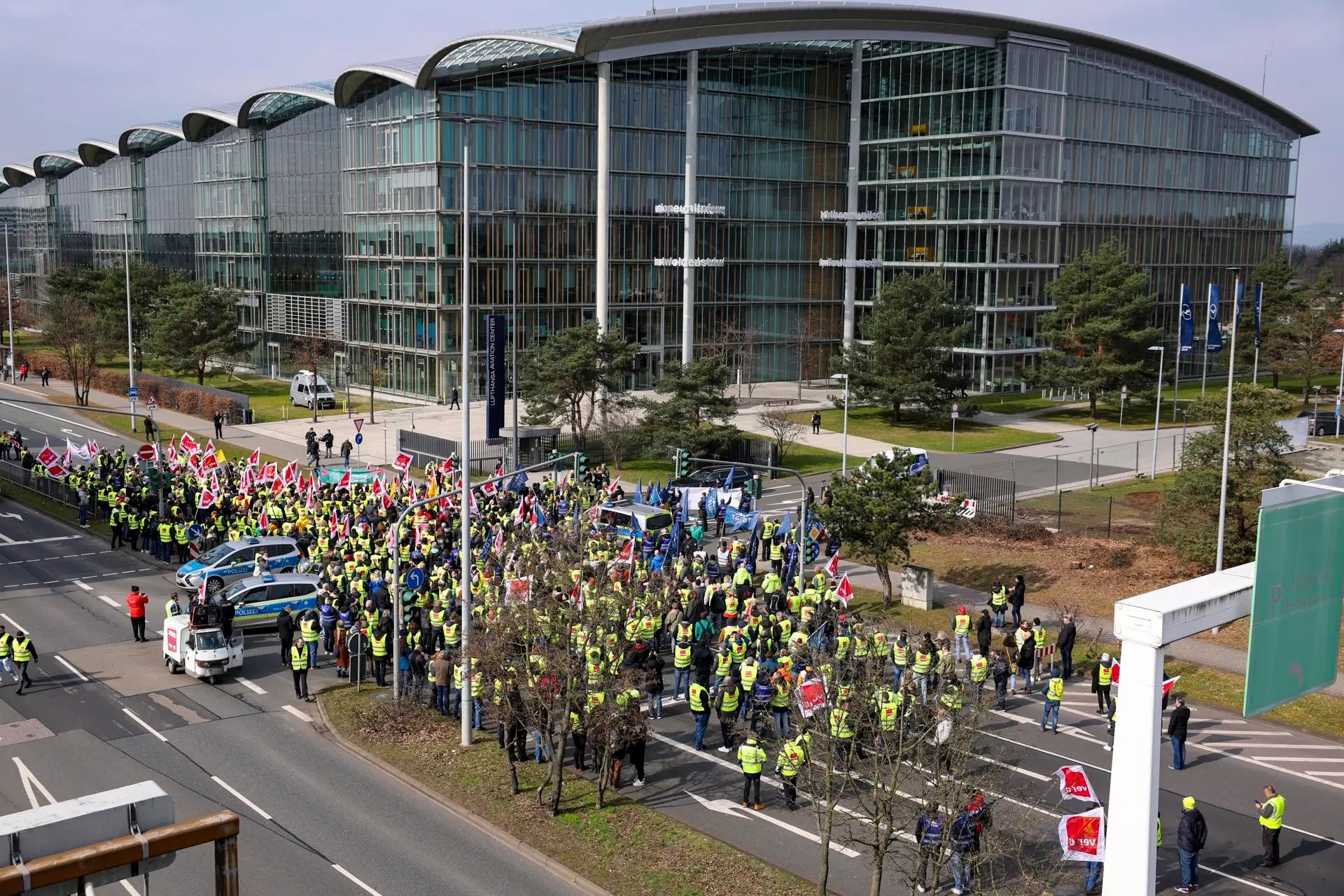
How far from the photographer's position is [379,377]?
72.6 m

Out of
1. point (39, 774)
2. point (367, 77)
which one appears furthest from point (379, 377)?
point (39, 774)

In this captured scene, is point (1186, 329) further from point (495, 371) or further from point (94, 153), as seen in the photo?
point (94, 153)

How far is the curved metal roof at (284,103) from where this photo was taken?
74.0 metres

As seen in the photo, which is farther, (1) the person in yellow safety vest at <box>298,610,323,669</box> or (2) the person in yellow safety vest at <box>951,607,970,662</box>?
(2) the person in yellow safety vest at <box>951,607,970,662</box>

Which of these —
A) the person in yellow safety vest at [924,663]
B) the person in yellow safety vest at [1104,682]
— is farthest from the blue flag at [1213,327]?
the person in yellow safety vest at [924,663]

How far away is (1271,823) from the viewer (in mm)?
17641

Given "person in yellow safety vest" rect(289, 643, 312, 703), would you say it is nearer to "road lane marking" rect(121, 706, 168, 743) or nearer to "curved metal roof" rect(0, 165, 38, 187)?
"road lane marking" rect(121, 706, 168, 743)

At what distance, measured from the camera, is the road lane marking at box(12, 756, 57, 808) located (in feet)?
62.7

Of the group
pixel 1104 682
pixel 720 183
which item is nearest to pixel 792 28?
pixel 720 183

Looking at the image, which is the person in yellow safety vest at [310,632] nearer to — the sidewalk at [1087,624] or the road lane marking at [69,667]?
the road lane marking at [69,667]

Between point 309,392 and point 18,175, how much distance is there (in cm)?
8484

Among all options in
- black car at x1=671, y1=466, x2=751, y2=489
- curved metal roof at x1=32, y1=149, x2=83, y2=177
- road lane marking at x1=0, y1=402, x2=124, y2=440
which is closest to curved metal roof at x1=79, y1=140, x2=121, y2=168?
curved metal roof at x1=32, y1=149, x2=83, y2=177

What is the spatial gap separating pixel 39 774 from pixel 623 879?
10638mm

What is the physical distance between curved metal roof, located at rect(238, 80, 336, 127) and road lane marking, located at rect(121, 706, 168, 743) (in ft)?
183
